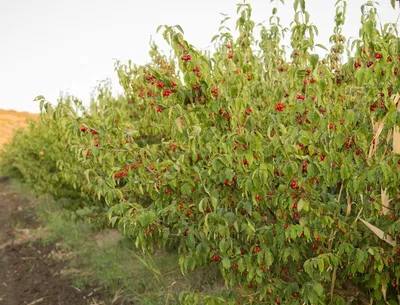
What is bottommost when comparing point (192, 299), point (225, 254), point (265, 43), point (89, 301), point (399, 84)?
point (89, 301)

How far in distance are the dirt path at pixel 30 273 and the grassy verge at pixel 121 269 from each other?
0.27 metres

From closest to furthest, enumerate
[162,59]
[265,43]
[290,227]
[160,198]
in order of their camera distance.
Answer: [290,227] → [160,198] → [265,43] → [162,59]

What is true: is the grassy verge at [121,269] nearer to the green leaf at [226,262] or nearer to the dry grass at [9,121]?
the green leaf at [226,262]

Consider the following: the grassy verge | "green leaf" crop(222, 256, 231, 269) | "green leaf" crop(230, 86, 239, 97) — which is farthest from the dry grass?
"green leaf" crop(230, 86, 239, 97)

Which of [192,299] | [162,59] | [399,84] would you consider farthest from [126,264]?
[399,84]

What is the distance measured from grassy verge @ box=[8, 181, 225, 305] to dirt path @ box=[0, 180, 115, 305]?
0.27m

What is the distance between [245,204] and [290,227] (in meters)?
0.41

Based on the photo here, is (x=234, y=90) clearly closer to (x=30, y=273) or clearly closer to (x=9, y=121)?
(x=30, y=273)

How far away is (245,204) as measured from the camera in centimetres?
466

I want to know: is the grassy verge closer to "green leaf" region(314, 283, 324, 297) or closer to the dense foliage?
the dense foliage

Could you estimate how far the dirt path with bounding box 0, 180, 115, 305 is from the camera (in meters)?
10.3

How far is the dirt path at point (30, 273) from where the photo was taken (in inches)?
405

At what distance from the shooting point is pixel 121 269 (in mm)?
10828

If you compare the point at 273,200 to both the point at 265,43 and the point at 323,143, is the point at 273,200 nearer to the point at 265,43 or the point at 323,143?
the point at 323,143
